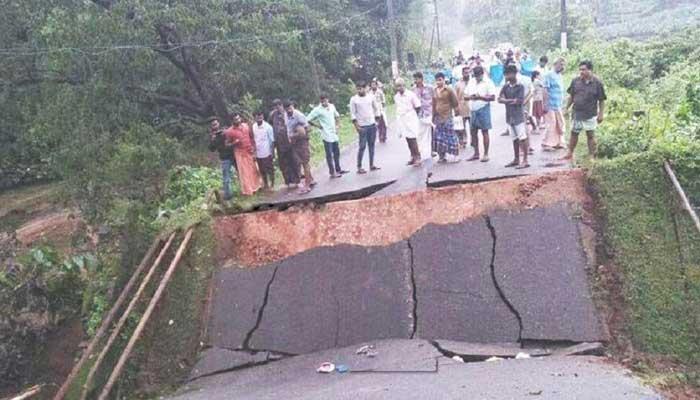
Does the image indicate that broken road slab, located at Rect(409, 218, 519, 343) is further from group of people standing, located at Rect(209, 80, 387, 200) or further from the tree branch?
the tree branch

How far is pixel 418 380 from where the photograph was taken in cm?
693

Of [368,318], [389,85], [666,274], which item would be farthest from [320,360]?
[389,85]

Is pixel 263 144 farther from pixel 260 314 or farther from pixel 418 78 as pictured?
pixel 260 314

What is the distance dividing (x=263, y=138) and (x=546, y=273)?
5.52m

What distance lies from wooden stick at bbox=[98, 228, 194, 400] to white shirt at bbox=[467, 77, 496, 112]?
4.96 m

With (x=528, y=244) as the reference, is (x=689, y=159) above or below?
above

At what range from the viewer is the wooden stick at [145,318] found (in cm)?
810

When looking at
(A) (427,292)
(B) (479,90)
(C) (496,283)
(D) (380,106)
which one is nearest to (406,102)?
(B) (479,90)

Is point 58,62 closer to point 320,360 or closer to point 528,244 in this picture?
point 320,360

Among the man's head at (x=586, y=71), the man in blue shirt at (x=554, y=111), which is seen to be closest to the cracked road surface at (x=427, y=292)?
the man's head at (x=586, y=71)

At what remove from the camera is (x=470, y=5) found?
212 ft

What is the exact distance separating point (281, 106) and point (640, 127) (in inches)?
221

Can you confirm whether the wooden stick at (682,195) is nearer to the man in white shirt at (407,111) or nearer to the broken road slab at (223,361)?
the man in white shirt at (407,111)

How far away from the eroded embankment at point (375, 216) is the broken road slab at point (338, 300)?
28cm
